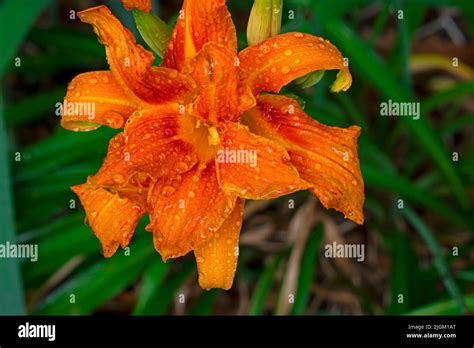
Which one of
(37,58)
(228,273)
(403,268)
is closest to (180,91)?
(228,273)

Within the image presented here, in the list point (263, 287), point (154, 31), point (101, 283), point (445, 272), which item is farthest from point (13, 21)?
point (445, 272)

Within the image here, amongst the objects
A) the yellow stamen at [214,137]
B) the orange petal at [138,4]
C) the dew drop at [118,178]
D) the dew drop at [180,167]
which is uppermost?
the orange petal at [138,4]

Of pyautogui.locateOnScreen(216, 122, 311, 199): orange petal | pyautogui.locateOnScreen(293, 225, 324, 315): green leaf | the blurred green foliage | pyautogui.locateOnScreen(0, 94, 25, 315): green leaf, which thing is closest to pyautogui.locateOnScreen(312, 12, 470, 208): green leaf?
the blurred green foliage

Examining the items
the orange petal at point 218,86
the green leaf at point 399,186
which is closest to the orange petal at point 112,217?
the orange petal at point 218,86

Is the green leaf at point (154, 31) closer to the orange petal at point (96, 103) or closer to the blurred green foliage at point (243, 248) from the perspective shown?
the orange petal at point (96, 103)
